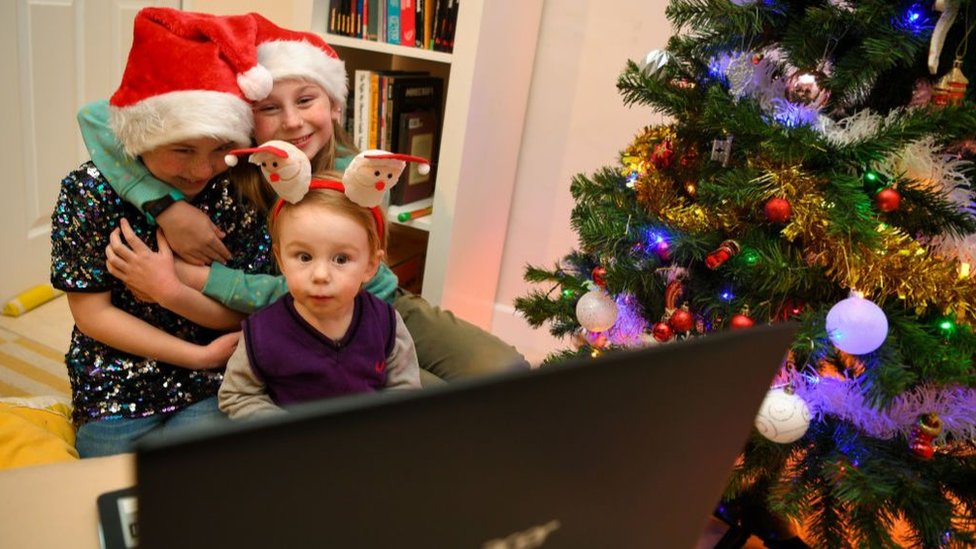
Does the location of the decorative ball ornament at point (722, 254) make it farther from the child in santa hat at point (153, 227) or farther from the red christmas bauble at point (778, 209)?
the child in santa hat at point (153, 227)

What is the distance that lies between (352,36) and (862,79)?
1.47 m

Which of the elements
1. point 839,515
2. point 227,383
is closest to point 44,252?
point 227,383

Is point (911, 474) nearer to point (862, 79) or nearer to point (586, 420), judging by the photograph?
point (862, 79)

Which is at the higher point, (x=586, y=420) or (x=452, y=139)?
(x=586, y=420)

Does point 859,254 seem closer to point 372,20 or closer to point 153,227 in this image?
point 153,227

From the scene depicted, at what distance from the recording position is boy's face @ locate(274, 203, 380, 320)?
1.18 meters

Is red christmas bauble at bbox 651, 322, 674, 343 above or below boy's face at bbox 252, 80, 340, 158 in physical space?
below

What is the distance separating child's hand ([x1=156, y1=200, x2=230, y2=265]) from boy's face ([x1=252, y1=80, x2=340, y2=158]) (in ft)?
0.69

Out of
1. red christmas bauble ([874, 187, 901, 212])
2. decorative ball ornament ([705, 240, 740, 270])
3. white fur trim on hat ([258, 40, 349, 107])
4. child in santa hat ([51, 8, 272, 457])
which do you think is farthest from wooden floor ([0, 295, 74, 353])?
red christmas bauble ([874, 187, 901, 212])

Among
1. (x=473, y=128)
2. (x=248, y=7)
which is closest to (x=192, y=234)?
(x=473, y=128)

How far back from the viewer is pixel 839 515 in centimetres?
128

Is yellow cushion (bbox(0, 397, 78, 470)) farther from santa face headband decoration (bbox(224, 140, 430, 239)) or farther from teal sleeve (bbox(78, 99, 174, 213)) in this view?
santa face headband decoration (bbox(224, 140, 430, 239))

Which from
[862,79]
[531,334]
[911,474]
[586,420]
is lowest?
[531,334]

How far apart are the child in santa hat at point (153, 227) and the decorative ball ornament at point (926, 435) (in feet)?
3.93
